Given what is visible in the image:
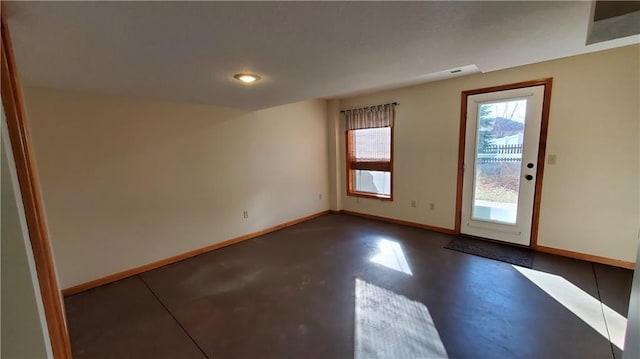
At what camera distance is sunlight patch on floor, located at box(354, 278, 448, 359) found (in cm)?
174

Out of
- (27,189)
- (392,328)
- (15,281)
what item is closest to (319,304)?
(392,328)

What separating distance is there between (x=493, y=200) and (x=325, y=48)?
128 inches

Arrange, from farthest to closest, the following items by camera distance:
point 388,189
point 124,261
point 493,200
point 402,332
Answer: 1. point 388,189
2. point 493,200
3. point 124,261
4. point 402,332

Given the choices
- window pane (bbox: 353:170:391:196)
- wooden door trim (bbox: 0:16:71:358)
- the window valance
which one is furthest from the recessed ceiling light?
window pane (bbox: 353:170:391:196)

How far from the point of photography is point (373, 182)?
500 cm

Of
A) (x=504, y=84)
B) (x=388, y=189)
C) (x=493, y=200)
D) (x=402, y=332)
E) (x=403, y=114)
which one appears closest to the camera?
(x=402, y=332)

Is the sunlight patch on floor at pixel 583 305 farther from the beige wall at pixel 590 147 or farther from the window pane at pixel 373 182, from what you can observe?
the window pane at pixel 373 182

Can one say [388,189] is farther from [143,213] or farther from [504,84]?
[143,213]

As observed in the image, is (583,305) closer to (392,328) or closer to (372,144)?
(392,328)

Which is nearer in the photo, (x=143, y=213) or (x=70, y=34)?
(x=70, y=34)

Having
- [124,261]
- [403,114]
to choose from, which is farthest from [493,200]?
[124,261]

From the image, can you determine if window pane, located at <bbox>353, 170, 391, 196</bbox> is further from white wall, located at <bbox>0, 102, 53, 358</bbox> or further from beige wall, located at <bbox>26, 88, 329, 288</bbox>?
white wall, located at <bbox>0, 102, 53, 358</bbox>

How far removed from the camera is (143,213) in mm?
3010

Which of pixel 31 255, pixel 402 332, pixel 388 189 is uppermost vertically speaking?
pixel 31 255
